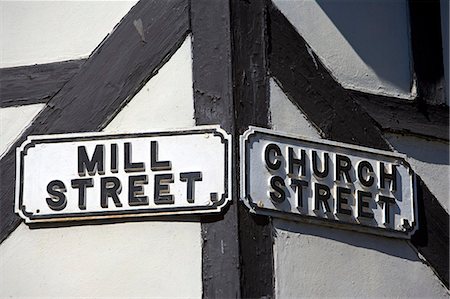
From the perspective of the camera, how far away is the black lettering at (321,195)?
4445 millimetres

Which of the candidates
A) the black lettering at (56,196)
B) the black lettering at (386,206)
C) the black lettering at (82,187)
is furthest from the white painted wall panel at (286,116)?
the black lettering at (56,196)

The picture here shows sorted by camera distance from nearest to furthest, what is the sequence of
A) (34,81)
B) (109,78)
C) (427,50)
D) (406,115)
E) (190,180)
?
(190,180), (109,78), (34,81), (406,115), (427,50)

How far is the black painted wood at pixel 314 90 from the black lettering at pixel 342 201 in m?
0.21

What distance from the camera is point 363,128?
4.70 metres

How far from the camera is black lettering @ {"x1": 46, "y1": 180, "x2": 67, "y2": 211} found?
4.41 meters

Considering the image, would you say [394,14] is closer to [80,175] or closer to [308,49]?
[308,49]

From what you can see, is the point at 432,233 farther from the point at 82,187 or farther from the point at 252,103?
the point at 82,187

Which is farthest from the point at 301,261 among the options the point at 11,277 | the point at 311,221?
the point at 11,277

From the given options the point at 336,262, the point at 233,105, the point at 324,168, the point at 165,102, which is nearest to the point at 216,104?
the point at 233,105

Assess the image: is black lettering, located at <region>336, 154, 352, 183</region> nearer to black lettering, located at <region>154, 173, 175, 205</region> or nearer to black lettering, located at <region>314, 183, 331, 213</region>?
black lettering, located at <region>314, 183, 331, 213</region>

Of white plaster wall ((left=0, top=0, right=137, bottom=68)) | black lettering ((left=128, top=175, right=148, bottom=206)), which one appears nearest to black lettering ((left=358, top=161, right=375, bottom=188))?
black lettering ((left=128, top=175, right=148, bottom=206))

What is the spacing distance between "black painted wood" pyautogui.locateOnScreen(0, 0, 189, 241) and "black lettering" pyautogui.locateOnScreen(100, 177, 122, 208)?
22 cm

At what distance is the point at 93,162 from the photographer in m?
4.43

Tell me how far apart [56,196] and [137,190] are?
0.98 ft
